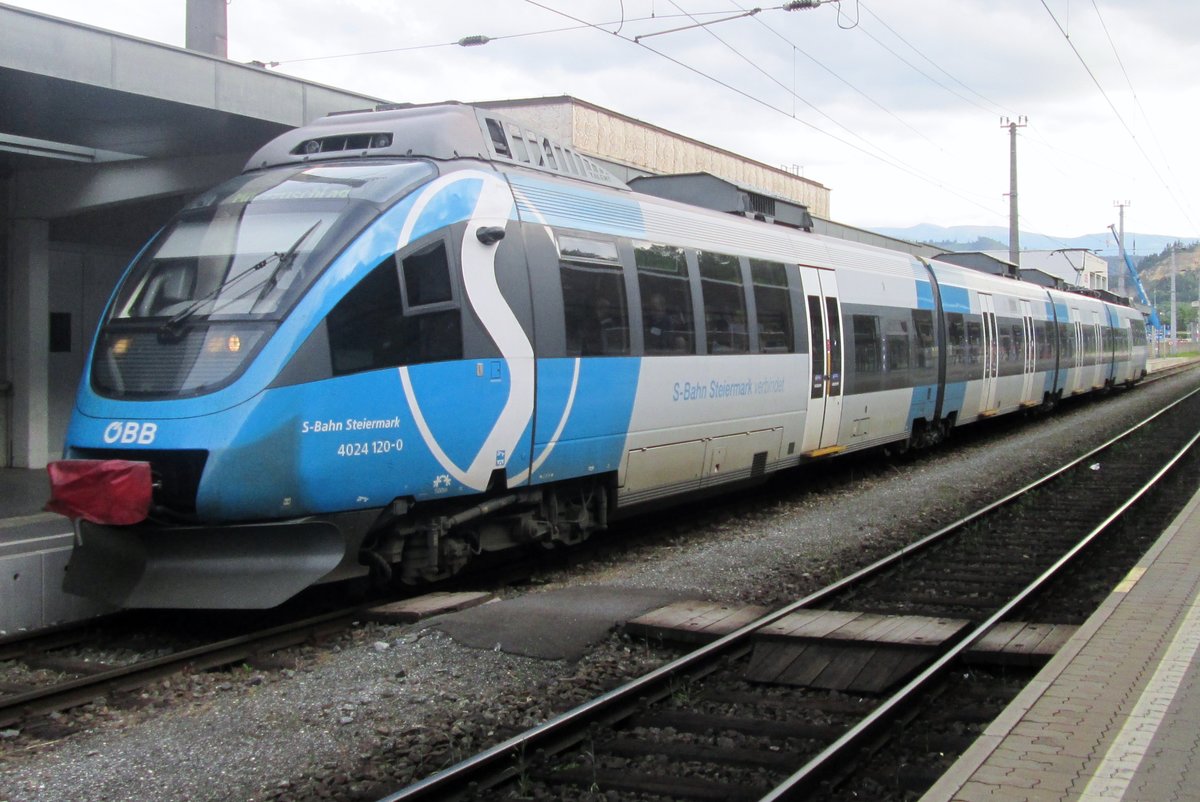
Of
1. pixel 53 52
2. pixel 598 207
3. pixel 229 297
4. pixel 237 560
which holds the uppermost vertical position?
pixel 53 52

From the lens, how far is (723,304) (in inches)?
433

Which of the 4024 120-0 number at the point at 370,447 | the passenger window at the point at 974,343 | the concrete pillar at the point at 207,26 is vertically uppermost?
the concrete pillar at the point at 207,26

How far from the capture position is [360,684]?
20.6 ft

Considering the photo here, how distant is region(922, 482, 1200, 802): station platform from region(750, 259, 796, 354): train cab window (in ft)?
16.9

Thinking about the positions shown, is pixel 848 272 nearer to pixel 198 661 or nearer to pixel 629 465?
pixel 629 465

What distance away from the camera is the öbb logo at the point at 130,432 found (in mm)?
6781

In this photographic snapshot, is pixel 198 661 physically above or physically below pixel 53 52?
below

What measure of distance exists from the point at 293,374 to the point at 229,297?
2.39 feet

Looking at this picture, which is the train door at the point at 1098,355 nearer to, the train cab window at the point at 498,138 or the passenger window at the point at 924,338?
the passenger window at the point at 924,338

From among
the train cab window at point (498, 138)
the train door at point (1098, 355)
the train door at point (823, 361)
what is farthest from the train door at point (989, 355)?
the train cab window at point (498, 138)

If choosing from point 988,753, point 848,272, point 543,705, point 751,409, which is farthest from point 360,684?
point 848,272

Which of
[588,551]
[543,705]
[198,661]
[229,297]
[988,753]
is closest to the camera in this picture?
[988,753]

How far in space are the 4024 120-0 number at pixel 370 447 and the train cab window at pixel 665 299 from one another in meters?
2.97

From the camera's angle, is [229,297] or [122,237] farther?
[122,237]
